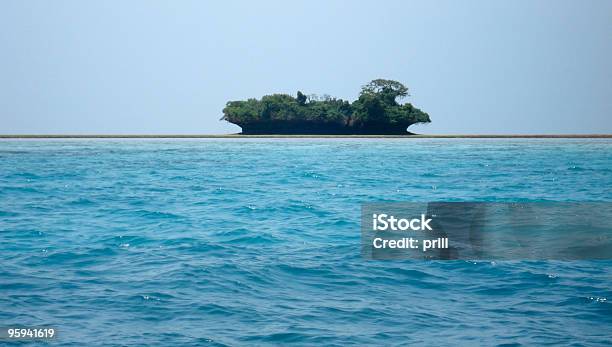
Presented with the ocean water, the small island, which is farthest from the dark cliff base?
the ocean water

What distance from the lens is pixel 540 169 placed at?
41.3 metres

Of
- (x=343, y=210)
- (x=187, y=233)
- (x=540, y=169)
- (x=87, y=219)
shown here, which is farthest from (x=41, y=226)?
(x=540, y=169)

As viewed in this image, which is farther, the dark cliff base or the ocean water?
the dark cliff base

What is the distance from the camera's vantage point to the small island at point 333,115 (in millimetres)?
128875

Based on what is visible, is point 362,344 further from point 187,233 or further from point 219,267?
point 187,233

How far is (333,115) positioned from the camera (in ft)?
433

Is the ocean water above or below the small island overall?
below

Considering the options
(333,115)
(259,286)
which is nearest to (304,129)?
(333,115)

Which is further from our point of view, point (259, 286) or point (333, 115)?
point (333, 115)

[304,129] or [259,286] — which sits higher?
[304,129]

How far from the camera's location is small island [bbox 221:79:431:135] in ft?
423

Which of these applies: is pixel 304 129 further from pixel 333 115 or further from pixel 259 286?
pixel 259 286

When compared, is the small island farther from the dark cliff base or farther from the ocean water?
the ocean water

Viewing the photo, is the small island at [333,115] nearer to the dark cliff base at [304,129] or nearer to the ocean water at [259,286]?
the dark cliff base at [304,129]
